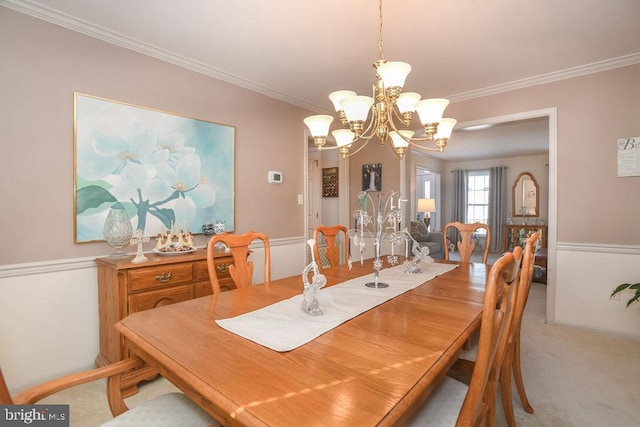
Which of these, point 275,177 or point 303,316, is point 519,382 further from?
point 275,177

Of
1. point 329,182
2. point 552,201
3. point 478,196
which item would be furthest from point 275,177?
point 478,196

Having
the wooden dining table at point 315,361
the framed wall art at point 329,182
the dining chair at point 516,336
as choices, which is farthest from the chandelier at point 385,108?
the framed wall art at point 329,182

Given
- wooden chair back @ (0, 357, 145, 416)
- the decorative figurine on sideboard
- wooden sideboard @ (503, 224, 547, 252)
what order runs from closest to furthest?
wooden chair back @ (0, 357, 145, 416)
the decorative figurine on sideboard
wooden sideboard @ (503, 224, 547, 252)

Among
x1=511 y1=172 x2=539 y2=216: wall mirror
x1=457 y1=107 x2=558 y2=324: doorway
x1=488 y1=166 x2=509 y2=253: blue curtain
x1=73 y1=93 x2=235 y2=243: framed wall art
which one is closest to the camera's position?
x1=73 y1=93 x2=235 y2=243: framed wall art

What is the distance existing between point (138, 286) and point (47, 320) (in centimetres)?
67

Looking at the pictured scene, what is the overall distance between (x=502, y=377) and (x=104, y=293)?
2.48 meters

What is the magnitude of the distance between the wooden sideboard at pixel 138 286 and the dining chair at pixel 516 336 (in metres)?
1.99

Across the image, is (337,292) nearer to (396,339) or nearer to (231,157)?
(396,339)

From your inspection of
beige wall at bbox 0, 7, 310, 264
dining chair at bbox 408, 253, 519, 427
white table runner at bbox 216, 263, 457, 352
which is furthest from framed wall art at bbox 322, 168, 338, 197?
dining chair at bbox 408, 253, 519, 427

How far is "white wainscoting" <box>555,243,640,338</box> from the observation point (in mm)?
2844

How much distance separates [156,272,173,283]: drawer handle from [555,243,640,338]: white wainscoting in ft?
11.6

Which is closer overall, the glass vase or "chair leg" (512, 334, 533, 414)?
"chair leg" (512, 334, 533, 414)

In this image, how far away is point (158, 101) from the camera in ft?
8.59

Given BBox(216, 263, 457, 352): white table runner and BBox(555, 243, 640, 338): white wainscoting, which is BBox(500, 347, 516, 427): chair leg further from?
BBox(555, 243, 640, 338): white wainscoting
